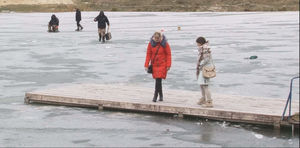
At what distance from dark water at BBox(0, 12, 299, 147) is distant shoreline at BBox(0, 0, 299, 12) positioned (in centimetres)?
3382

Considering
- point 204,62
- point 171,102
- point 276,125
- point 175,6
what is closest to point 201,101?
point 171,102

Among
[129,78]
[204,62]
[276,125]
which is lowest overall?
[276,125]

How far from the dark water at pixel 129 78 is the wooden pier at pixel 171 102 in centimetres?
19

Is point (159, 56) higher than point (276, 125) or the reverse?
higher

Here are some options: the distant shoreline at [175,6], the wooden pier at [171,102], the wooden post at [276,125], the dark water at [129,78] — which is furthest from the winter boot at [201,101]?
the distant shoreline at [175,6]

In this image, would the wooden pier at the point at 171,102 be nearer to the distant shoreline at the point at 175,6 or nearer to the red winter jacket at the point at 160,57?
the red winter jacket at the point at 160,57

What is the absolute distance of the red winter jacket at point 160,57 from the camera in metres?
13.1

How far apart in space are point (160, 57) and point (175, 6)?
7306 centimetres

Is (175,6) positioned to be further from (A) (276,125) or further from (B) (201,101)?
(A) (276,125)

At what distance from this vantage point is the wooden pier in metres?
12.0

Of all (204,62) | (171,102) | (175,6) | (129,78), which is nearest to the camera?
(204,62)

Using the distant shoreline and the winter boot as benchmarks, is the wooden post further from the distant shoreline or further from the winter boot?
the distant shoreline

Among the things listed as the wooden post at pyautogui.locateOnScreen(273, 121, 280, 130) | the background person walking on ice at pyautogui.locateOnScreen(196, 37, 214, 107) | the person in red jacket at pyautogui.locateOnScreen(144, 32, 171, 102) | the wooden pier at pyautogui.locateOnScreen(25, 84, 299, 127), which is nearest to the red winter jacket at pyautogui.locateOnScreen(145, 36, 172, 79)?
the person in red jacket at pyautogui.locateOnScreen(144, 32, 171, 102)

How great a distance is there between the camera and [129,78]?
18.6 m
